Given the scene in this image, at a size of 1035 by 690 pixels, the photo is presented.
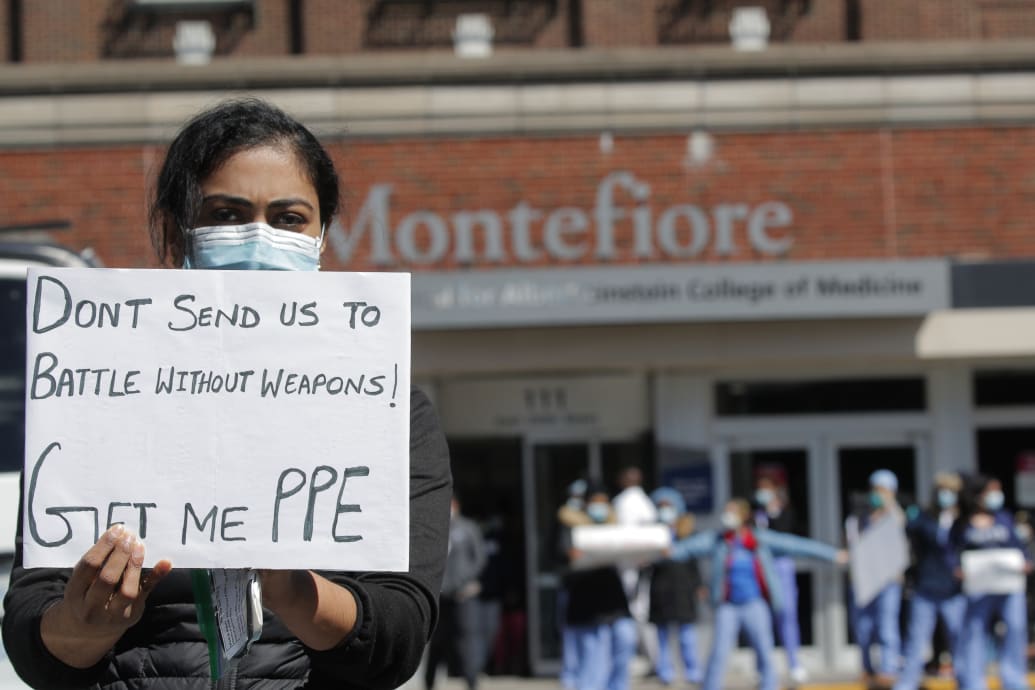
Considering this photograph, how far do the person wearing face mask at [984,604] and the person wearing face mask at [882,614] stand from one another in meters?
0.52

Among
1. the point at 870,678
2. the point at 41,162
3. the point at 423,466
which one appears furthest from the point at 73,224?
the point at 423,466

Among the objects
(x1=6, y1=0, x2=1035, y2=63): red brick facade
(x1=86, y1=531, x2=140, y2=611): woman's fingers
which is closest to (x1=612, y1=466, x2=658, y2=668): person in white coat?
(x1=6, y1=0, x2=1035, y2=63): red brick facade

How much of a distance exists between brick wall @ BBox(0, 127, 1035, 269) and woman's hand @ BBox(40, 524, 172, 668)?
442 inches

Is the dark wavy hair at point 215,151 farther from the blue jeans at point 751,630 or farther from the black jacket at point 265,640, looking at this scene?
the blue jeans at point 751,630

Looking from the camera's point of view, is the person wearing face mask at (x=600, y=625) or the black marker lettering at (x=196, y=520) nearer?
the black marker lettering at (x=196, y=520)

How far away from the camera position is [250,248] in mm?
2219

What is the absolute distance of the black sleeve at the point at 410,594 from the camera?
2.12m

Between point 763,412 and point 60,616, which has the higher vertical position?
point 763,412

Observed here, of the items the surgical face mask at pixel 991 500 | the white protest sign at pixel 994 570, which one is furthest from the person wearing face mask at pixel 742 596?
the surgical face mask at pixel 991 500

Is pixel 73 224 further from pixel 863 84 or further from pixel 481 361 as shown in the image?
pixel 863 84

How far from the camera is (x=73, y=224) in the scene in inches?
521

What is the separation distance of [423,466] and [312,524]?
0.35 metres

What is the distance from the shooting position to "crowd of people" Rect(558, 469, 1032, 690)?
36.8 feet

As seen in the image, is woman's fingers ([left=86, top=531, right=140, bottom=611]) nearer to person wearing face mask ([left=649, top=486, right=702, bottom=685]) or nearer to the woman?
the woman
